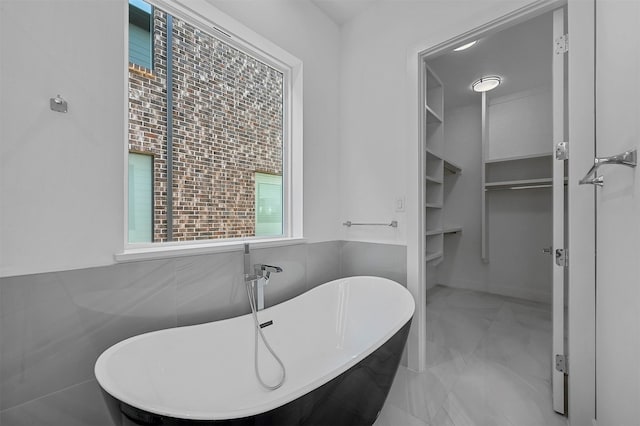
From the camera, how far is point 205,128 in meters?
1.70

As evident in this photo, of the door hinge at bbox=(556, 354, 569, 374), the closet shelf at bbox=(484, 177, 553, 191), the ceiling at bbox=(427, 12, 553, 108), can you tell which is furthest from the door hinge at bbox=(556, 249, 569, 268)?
the closet shelf at bbox=(484, 177, 553, 191)

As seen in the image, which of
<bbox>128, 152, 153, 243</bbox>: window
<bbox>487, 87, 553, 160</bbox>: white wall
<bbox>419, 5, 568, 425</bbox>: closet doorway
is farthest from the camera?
<bbox>487, 87, 553, 160</bbox>: white wall

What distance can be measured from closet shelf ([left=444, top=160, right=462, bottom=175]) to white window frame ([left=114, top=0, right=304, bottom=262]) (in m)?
2.02

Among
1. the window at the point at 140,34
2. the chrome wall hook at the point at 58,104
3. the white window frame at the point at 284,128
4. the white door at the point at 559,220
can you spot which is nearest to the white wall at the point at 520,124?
the white door at the point at 559,220

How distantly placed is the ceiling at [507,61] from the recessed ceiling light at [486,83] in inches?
2.1

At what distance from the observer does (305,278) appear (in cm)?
208

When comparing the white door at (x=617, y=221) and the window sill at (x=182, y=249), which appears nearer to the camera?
the white door at (x=617, y=221)

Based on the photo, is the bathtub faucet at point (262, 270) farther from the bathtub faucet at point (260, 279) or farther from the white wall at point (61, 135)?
the white wall at point (61, 135)

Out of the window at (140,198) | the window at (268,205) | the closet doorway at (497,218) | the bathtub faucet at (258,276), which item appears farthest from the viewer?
the window at (268,205)

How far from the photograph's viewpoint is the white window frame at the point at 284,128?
132cm

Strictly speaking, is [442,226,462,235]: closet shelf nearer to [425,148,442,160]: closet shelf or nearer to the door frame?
[425,148,442,160]: closet shelf

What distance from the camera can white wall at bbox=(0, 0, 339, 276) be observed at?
965 mm

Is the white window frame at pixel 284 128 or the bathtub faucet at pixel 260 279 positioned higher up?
the white window frame at pixel 284 128

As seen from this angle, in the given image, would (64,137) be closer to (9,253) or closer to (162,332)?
(9,253)
